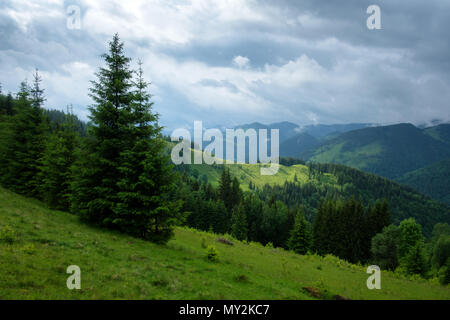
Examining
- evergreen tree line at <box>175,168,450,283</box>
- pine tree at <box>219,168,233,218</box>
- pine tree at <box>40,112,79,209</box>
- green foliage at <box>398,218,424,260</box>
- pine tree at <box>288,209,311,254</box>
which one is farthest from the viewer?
pine tree at <box>219,168,233,218</box>

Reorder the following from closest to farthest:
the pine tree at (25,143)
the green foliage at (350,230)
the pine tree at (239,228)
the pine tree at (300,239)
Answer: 1. the pine tree at (25,143)
2. the pine tree at (300,239)
3. the green foliage at (350,230)
4. the pine tree at (239,228)

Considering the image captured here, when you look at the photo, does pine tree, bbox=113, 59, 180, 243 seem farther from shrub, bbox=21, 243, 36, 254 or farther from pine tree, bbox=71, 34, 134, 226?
shrub, bbox=21, 243, 36, 254

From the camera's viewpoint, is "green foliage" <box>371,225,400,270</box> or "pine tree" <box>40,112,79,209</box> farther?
"green foliage" <box>371,225,400,270</box>

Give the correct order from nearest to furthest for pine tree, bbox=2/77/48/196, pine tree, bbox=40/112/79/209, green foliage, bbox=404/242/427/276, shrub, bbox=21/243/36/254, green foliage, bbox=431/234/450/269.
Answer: shrub, bbox=21/243/36/254
pine tree, bbox=40/112/79/209
pine tree, bbox=2/77/48/196
green foliage, bbox=404/242/427/276
green foliage, bbox=431/234/450/269

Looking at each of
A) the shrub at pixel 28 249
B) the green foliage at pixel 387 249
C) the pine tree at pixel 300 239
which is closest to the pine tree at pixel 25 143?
the shrub at pixel 28 249

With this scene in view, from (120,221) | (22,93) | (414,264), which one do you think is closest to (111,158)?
(120,221)

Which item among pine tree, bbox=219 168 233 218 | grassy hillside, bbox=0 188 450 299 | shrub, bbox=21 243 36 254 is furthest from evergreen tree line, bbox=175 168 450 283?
shrub, bbox=21 243 36 254

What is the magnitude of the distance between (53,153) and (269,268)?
27.4m

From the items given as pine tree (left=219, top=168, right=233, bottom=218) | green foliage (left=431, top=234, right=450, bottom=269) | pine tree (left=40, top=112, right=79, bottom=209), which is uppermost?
pine tree (left=40, top=112, right=79, bottom=209)

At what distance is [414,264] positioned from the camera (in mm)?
41938

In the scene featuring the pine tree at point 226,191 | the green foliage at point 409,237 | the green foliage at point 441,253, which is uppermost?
the pine tree at point 226,191

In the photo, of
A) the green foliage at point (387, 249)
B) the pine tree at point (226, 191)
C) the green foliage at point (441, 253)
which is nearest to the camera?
the green foliage at point (387, 249)

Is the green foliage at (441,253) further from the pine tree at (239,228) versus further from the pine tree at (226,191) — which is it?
the pine tree at (226,191)

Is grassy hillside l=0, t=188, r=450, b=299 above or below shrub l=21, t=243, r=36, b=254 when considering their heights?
below
